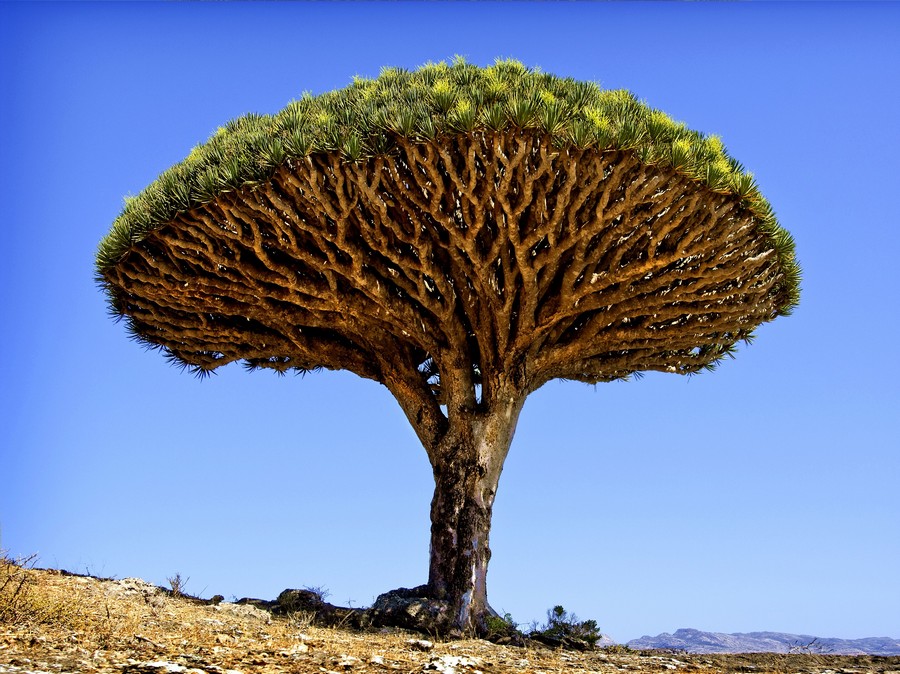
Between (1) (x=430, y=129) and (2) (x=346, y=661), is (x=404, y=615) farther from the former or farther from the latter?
(1) (x=430, y=129)

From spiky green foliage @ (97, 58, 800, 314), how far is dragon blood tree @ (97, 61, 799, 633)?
30 mm

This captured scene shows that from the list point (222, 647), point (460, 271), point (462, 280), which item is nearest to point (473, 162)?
point (460, 271)

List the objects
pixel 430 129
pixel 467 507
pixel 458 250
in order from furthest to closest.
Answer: pixel 467 507 < pixel 458 250 < pixel 430 129

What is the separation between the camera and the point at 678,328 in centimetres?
1173

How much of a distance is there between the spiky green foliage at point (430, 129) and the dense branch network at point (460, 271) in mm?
157

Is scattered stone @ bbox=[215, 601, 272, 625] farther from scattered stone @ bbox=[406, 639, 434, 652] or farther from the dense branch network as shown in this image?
the dense branch network

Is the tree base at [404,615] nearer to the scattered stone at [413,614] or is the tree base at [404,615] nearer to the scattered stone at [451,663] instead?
the scattered stone at [413,614]

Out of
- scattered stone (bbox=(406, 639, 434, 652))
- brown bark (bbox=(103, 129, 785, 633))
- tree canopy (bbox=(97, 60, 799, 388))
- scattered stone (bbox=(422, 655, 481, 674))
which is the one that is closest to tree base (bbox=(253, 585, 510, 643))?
brown bark (bbox=(103, 129, 785, 633))

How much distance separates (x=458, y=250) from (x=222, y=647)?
5384mm

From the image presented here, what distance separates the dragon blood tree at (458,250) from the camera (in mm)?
9219

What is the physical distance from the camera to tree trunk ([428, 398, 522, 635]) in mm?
10086

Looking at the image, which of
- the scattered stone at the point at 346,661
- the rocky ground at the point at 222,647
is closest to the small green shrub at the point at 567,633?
the rocky ground at the point at 222,647

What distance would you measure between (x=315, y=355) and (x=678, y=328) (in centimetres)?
520

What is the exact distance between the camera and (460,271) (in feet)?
34.7
